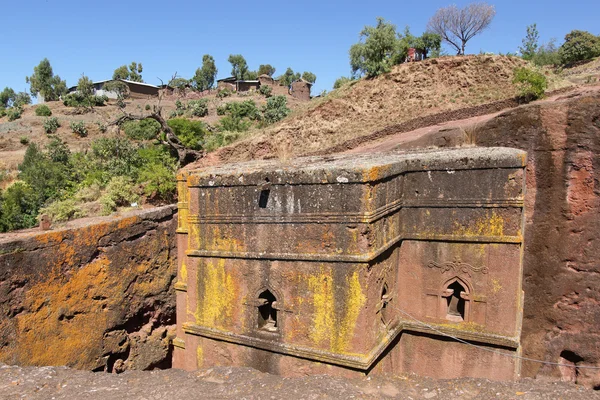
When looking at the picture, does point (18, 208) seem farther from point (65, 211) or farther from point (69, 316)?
point (69, 316)

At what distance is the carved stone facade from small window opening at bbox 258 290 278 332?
0.6 inches

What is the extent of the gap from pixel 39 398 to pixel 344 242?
3625mm

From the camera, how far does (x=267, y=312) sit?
6344mm

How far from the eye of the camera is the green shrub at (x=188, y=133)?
2603 centimetres

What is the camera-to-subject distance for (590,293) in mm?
6293

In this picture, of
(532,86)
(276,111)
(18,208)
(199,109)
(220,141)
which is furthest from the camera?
(199,109)

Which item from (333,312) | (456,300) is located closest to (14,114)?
(333,312)

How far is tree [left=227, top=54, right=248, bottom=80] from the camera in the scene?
66375 mm

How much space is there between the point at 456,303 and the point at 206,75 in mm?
65537

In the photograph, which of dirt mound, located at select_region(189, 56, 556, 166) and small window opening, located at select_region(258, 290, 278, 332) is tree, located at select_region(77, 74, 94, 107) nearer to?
dirt mound, located at select_region(189, 56, 556, 166)

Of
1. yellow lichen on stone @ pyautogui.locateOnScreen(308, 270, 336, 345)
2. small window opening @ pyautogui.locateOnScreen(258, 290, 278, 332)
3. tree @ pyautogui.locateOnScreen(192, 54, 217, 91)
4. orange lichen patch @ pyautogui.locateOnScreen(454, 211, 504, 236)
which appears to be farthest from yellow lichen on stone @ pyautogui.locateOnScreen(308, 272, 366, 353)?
tree @ pyautogui.locateOnScreen(192, 54, 217, 91)

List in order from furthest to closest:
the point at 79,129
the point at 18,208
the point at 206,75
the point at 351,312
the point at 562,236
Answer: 1. the point at 206,75
2. the point at 79,129
3. the point at 18,208
4. the point at 562,236
5. the point at 351,312

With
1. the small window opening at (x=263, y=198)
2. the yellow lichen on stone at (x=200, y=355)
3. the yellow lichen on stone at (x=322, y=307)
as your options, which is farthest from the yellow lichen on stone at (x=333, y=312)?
the yellow lichen on stone at (x=200, y=355)

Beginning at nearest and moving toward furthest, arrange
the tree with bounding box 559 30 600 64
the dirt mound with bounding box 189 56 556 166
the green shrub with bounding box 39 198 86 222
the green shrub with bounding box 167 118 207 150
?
1. the green shrub with bounding box 39 198 86 222
2. the dirt mound with bounding box 189 56 556 166
3. the green shrub with bounding box 167 118 207 150
4. the tree with bounding box 559 30 600 64
